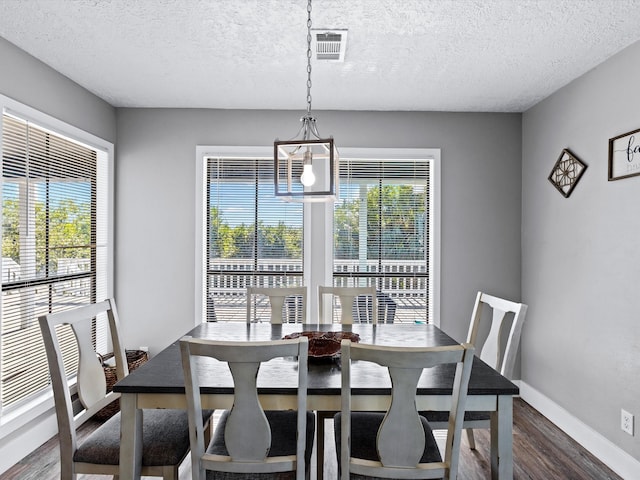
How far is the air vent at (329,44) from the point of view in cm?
241

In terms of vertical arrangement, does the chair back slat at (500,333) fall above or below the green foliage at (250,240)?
below

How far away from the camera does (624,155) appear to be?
2.65 meters

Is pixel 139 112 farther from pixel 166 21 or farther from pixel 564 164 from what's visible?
pixel 564 164

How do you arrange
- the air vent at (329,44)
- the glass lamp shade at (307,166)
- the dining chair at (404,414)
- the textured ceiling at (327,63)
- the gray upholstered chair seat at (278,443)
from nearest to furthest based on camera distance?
the dining chair at (404,414)
the gray upholstered chair seat at (278,443)
the glass lamp shade at (307,166)
the textured ceiling at (327,63)
the air vent at (329,44)

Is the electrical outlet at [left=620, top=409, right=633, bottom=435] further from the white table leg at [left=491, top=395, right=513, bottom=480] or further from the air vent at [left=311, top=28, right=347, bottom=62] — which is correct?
the air vent at [left=311, top=28, right=347, bottom=62]

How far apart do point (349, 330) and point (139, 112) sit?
281cm

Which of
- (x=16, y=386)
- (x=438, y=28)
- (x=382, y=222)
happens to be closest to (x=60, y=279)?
(x=16, y=386)

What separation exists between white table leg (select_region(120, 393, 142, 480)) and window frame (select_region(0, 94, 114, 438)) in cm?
139

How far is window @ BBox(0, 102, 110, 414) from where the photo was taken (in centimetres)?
266

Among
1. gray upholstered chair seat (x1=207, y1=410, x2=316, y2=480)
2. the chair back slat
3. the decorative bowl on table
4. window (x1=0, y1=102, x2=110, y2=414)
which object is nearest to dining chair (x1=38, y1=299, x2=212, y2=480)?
gray upholstered chair seat (x1=207, y1=410, x2=316, y2=480)

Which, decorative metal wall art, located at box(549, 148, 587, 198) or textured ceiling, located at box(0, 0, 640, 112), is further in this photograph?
decorative metal wall art, located at box(549, 148, 587, 198)

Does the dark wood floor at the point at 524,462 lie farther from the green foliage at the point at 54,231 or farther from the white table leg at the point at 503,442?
the green foliage at the point at 54,231

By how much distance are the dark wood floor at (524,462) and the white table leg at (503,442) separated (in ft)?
3.09

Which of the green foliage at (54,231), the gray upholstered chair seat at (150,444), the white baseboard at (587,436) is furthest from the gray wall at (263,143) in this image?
the gray upholstered chair seat at (150,444)
